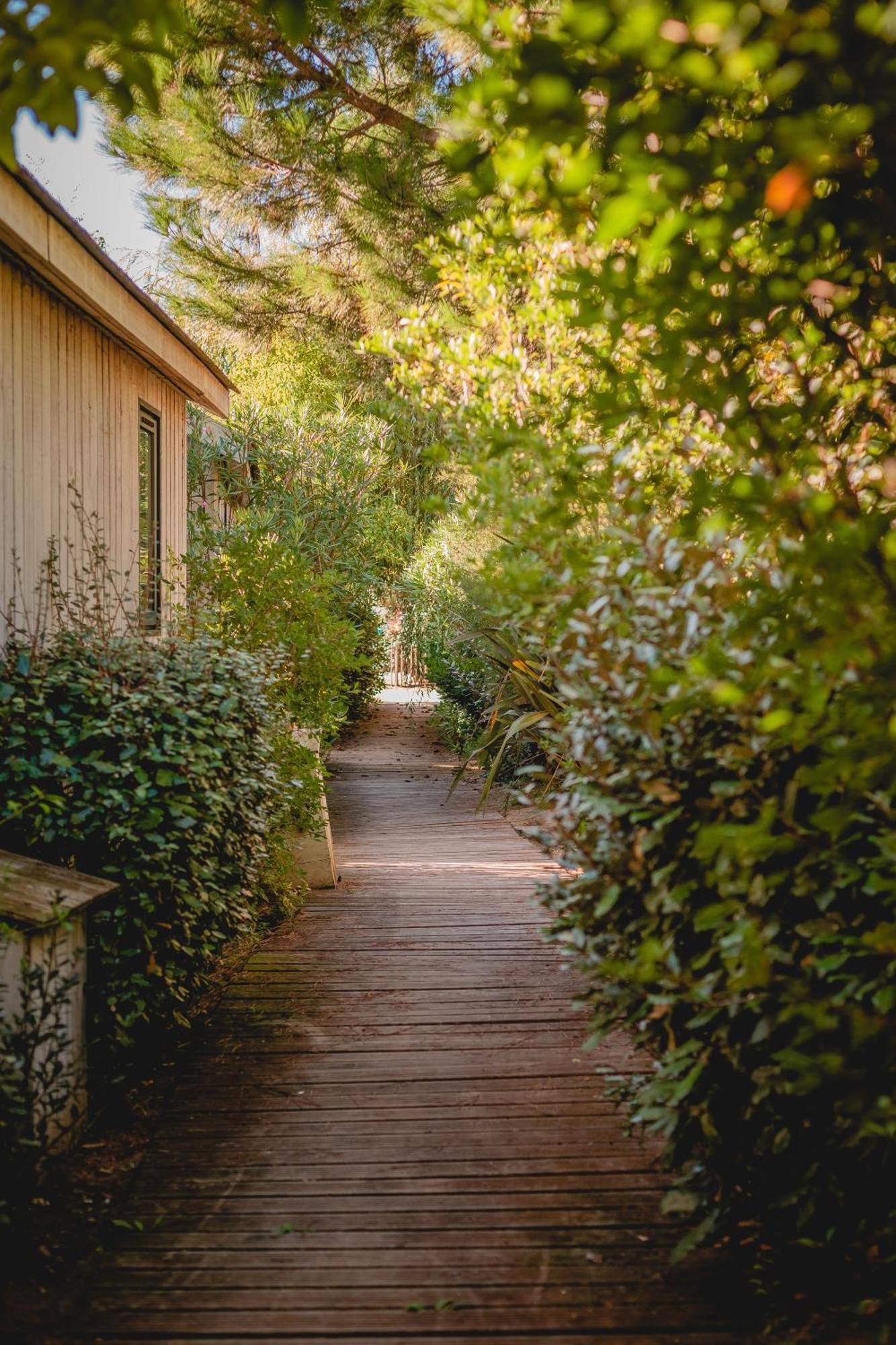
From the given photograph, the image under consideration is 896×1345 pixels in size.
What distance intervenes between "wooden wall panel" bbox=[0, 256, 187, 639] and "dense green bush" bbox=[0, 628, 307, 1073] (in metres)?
1.03

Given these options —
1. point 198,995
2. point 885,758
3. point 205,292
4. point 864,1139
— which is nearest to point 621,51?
point 885,758

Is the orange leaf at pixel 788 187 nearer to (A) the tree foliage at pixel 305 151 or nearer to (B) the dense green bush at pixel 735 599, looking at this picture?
(B) the dense green bush at pixel 735 599

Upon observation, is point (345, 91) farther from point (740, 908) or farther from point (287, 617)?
point (740, 908)

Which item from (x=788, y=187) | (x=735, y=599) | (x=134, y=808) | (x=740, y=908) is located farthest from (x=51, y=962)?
(x=788, y=187)

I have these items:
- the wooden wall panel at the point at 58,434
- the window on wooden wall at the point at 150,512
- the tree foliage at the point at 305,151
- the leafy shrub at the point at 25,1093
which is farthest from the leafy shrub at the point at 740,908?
the tree foliage at the point at 305,151

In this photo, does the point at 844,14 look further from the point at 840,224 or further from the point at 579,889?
the point at 579,889

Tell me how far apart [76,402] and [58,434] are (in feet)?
1.31

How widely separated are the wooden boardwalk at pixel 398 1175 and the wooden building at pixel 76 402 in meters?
2.49

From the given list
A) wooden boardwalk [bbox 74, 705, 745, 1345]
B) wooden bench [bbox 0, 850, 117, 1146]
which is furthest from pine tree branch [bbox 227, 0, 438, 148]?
wooden bench [bbox 0, 850, 117, 1146]

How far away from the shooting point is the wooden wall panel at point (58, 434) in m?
5.35

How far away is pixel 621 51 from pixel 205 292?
14.0m

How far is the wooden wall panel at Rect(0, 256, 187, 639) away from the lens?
5352 millimetres

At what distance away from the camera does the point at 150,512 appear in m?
8.47

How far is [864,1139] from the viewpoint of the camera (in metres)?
2.40
